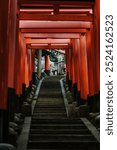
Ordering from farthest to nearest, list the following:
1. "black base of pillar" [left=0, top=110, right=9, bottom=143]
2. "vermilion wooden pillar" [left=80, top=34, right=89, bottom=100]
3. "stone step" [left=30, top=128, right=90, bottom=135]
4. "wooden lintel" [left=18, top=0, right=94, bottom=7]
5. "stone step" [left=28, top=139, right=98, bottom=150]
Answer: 1. "vermilion wooden pillar" [left=80, top=34, right=89, bottom=100]
2. "wooden lintel" [left=18, top=0, right=94, bottom=7]
3. "stone step" [left=30, top=128, right=90, bottom=135]
4. "stone step" [left=28, top=139, right=98, bottom=150]
5. "black base of pillar" [left=0, top=110, right=9, bottom=143]

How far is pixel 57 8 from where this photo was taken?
14906 millimetres

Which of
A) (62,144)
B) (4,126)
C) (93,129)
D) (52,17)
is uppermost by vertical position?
(52,17)

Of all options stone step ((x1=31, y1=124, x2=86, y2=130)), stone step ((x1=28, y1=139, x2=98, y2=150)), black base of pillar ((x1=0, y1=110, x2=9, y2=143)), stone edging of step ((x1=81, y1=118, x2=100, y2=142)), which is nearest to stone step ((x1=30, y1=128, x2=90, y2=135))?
stone edging of step ((x1=81, y1=118, x2=100, y2=142))

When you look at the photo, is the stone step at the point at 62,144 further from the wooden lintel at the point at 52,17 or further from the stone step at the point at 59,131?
the wooden lintel at the point at 52,17

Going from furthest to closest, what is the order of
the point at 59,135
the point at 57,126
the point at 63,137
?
the point at 57,126 < the point at 59,135 < the point at 63,137

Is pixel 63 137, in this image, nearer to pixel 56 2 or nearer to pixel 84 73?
pixel 56 2

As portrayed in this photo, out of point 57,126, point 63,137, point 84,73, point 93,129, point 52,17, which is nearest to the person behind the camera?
point 63,137

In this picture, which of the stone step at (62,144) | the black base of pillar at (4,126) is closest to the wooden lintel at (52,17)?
the stone step at (62,144)

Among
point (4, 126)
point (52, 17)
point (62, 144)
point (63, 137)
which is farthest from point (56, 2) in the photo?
point (4, 126)

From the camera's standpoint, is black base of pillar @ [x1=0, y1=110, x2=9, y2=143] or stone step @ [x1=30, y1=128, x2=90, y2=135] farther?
stone step @ [x1=30, y1=128, x2=90, y2=135]

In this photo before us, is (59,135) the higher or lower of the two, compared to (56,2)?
lower

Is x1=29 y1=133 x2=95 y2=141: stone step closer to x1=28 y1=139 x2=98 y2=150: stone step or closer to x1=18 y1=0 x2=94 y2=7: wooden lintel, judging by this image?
x1=28 y1=139 x2=98 y2=150: stone step

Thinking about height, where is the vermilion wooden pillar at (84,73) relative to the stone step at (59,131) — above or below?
above

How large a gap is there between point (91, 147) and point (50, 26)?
7485 mm
